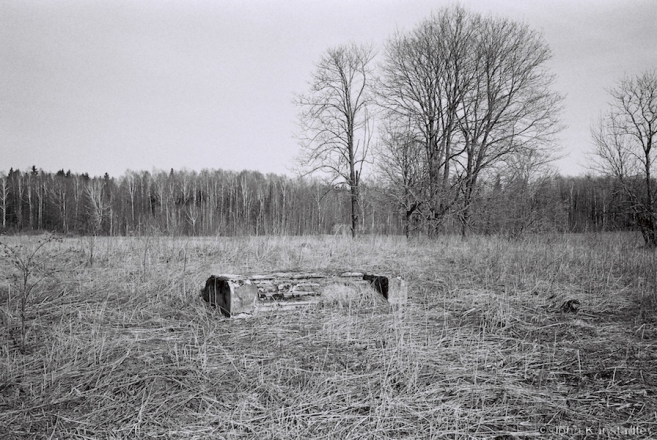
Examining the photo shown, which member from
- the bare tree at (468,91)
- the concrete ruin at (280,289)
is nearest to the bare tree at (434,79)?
the bare tree at (468,91)

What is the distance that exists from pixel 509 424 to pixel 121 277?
17.1 ft

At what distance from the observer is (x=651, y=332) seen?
3.54 meters

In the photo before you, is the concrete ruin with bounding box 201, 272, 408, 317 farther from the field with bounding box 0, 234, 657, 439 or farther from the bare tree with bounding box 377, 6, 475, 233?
the bare tree with bounding box 377, 6, 475, 233

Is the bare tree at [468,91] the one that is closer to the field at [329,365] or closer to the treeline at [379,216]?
the treeline at [379,216]

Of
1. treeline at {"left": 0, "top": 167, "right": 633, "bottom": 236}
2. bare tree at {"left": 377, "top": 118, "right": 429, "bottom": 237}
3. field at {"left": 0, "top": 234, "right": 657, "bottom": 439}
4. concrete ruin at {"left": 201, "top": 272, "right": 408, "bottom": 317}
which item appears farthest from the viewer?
bare tree at {"left": 377, "top": 118, "right": 429, "bottom": 237}

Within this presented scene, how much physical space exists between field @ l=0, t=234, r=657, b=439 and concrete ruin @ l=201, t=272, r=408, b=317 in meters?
0.17

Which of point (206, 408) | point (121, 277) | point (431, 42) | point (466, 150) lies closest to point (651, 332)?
point (206, 408)

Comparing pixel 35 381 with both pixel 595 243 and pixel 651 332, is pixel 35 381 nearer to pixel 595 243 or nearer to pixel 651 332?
pixel 651 332

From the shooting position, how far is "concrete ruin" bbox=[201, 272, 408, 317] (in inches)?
152

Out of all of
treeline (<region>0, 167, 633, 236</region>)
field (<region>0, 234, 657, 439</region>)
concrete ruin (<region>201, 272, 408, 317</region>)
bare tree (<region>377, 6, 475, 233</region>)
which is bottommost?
field (<region>0, 234, 657, 439</region>)

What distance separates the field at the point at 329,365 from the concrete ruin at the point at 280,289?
17 centimetres

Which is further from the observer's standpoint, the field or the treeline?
the treeline

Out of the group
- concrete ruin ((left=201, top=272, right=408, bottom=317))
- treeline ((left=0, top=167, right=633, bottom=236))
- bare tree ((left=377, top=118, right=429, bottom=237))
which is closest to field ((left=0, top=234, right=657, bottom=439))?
concrete ruin ((left=201, top=272, right=408, bottom=317))

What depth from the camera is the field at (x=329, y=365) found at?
198 cm
